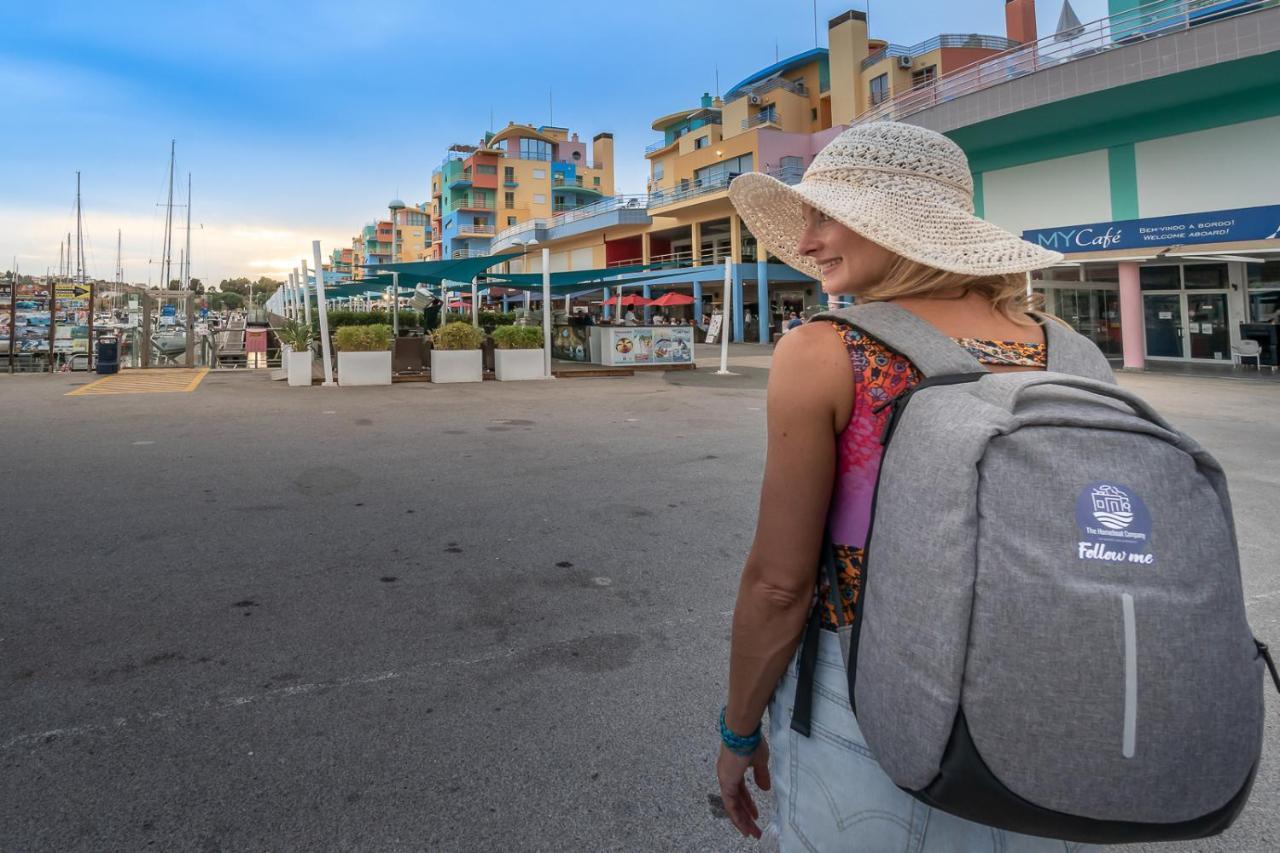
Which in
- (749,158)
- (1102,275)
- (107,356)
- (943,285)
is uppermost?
(749,158)

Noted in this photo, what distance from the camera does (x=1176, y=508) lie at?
30.2 inches

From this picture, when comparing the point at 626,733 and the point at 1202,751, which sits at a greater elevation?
the point at 1202,751

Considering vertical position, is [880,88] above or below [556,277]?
above

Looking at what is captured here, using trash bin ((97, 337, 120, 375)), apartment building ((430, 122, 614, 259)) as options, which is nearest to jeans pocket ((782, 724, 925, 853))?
trash bin ((97, 337, 120, 375))

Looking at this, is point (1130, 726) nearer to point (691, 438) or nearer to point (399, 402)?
point (691, 438)

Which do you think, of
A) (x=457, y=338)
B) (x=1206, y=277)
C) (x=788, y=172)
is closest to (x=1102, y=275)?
(x=1206, y=277)

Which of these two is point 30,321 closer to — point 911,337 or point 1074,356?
point 911,337

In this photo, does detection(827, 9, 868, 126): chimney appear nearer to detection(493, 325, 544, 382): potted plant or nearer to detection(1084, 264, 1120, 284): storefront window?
detection(1084, 264, 1120, 284): storefront window

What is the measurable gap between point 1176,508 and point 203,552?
4.63 metres

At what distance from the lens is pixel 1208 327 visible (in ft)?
60.6

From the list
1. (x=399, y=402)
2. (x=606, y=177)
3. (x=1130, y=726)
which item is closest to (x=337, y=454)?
→ (x=399, y=402)

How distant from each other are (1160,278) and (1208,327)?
5.40 feet

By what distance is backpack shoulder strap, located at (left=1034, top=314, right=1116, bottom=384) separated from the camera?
3.42 feet

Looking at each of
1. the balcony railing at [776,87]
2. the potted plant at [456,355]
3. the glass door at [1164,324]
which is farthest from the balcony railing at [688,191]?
the potted plant at [456,355]
